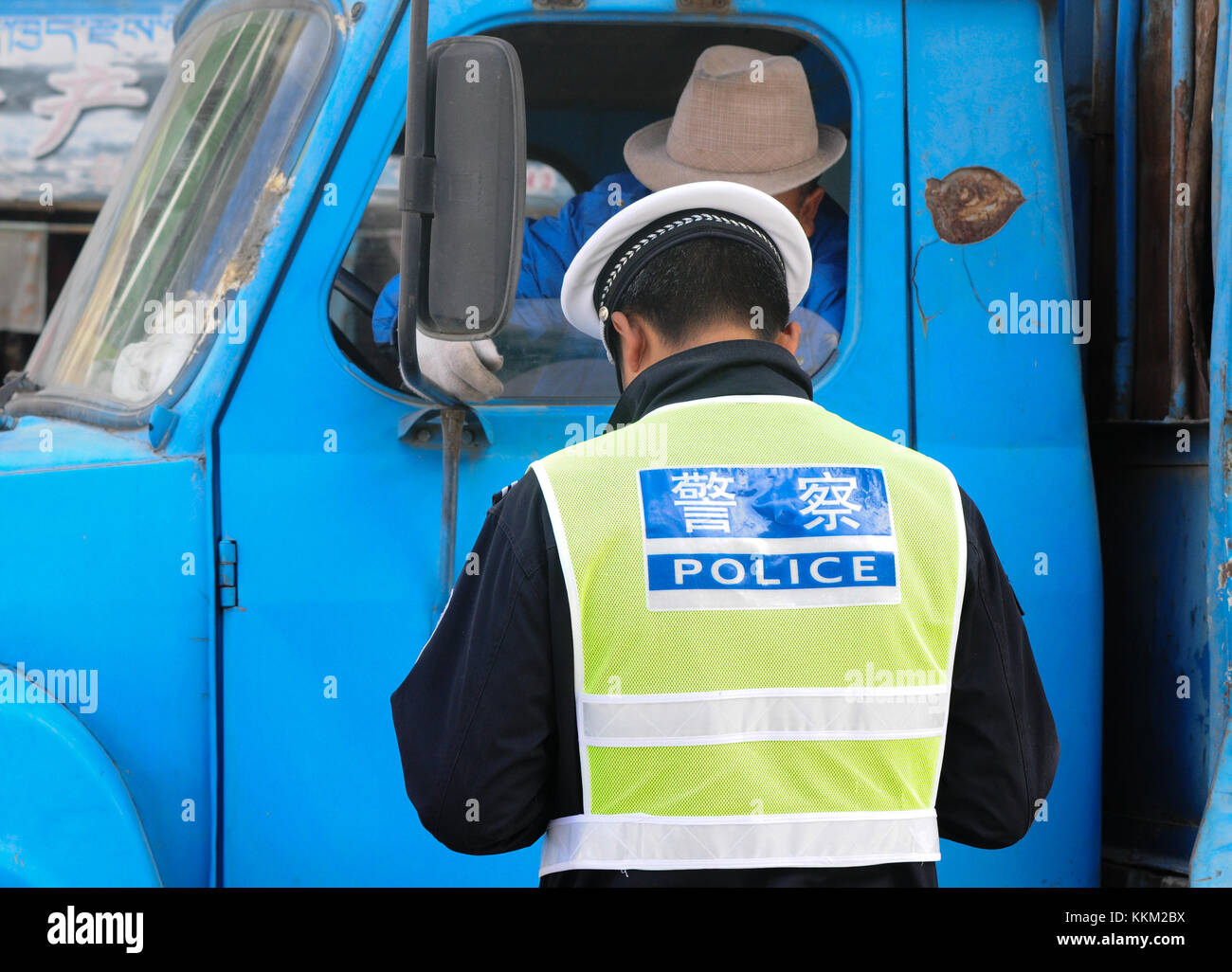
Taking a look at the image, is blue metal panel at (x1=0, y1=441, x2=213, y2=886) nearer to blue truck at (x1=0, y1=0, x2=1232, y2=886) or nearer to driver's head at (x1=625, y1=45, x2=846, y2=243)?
blue truck at (x1=0, y1=0, x2=1232, y2=886)

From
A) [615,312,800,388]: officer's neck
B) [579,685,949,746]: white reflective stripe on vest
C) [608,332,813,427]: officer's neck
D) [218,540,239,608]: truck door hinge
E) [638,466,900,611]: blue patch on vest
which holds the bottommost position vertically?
[579,685,949,746]: white reflective stripe on vest

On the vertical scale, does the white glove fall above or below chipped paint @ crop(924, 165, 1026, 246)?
below

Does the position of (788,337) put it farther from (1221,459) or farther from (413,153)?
(1221,459)

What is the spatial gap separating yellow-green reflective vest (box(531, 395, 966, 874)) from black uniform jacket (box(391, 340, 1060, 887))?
1.2 inches

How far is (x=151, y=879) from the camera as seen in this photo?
1.63 meters

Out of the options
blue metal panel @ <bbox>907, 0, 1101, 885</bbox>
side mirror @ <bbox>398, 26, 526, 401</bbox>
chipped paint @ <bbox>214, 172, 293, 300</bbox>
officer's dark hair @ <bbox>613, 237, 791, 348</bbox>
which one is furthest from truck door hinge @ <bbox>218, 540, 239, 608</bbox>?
blue metal panel @ <bbox>907, 0, 1101, 885</bbox>

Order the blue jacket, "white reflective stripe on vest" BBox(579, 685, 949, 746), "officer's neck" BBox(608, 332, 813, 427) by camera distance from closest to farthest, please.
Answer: "white reflective stripe on vest" BBox(579, 685, 949, 746)
"officer's neck" BBox(608, 332, 813, 427)
the blue jacket

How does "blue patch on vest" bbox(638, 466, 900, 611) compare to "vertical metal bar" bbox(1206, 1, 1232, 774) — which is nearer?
"blue patch on vest" bbox(638, 466, 900, 611)

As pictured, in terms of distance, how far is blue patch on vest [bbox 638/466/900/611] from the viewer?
1266mm

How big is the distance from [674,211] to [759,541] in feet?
1.54

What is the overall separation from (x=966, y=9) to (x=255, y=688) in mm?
1570

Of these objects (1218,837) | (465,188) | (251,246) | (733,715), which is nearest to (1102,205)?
(1218,837)

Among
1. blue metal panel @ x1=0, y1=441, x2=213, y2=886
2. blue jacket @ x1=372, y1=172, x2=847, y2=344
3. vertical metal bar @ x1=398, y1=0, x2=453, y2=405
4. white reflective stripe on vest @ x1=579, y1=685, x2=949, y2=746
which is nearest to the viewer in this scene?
white reflective stripe on vest @ x1=579, y1=685, x2=949, y2=746
